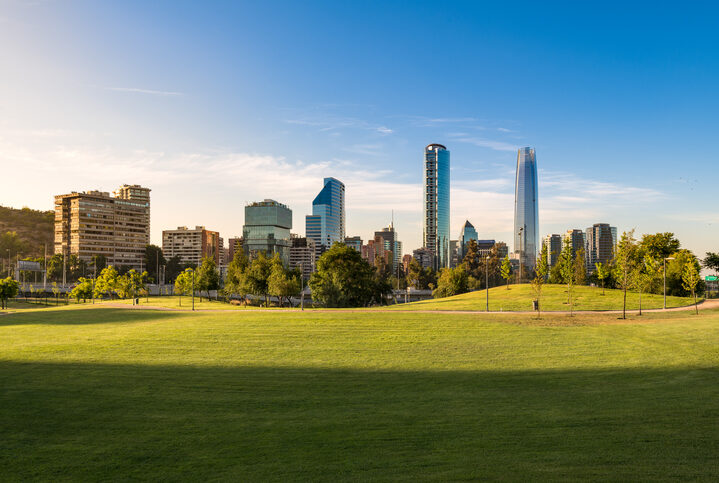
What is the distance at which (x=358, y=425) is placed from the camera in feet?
43.9

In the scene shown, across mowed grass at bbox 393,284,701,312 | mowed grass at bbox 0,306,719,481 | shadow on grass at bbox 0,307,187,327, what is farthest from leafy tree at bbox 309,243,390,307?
mowed grass at bbox 0,306,719,481

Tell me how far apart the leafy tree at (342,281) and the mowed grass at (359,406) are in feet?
117

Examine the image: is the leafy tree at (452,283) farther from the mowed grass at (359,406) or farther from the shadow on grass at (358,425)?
the shadow on grass at (358,425)

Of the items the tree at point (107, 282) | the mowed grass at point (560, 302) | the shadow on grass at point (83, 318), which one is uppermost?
the tree at point (107, 282)

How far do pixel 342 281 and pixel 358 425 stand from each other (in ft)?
180

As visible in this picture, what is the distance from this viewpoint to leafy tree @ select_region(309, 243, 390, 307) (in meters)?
67.7

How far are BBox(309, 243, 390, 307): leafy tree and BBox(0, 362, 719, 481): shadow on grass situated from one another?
46726 millimetres

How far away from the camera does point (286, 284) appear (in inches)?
3000

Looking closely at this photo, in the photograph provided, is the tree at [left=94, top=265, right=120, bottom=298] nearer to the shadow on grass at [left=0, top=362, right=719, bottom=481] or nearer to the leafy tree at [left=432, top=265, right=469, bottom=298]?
the shadow on grass at [left=0, top=362, right=719, bottom=481]

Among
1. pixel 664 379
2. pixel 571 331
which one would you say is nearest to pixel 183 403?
pixel 664 379

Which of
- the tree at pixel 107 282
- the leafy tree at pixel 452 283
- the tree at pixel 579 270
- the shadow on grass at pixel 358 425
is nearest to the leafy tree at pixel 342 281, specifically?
the leafy tree at pixel 452 283

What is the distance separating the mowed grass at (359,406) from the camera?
10359 mm

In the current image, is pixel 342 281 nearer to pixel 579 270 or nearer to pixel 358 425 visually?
pixel 358 425

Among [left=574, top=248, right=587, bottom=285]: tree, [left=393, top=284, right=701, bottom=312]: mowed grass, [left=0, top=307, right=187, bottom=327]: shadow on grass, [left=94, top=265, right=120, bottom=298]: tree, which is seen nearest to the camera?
[left=0, top=307, right=187, bottom=327]: shadow on grass
